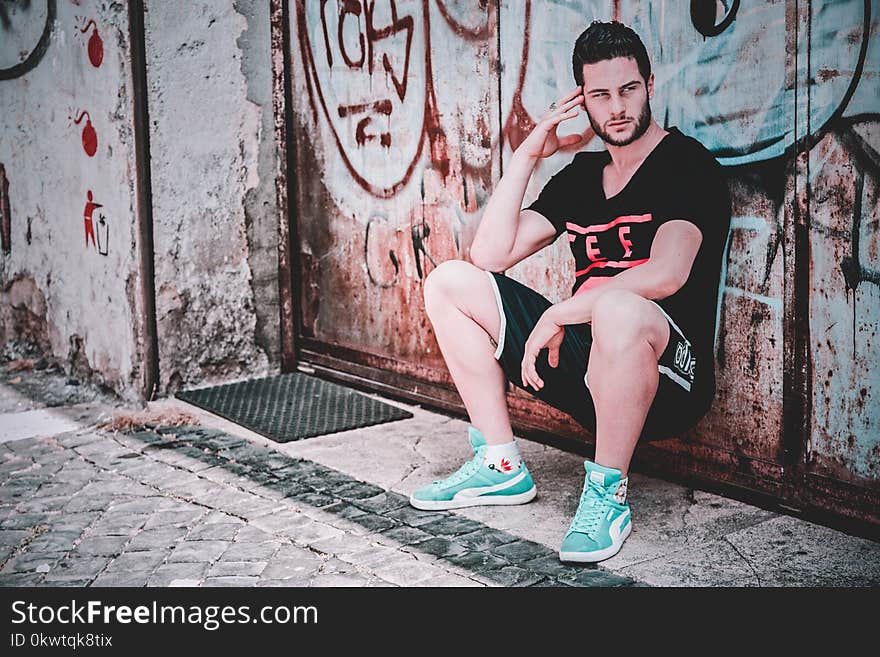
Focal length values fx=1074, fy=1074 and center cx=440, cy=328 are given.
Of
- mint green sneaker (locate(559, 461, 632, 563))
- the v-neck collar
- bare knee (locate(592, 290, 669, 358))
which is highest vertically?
the v-neck collar

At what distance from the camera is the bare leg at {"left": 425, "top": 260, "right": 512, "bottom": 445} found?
359cm

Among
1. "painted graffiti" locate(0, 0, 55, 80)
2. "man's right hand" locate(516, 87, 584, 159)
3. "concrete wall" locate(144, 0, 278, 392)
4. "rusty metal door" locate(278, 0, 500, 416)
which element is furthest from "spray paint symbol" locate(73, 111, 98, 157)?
"man's right hand" locate(516, 87, 584, 159)

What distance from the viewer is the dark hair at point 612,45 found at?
135 inches

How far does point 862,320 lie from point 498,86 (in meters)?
1.85

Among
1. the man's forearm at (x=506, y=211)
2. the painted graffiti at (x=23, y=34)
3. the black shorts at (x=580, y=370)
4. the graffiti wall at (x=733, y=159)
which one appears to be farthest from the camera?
the painted graffiti at (x=23, y=34)

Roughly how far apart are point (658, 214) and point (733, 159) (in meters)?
0.35

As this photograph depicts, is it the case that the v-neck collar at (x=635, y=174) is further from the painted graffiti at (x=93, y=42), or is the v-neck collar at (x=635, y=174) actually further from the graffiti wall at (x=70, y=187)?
the painted graffiti at (x=93, y=42)

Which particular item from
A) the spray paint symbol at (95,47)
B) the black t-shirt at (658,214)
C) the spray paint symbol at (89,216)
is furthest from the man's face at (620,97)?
the spray paint symbol at (89,216)

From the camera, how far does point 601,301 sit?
314cm

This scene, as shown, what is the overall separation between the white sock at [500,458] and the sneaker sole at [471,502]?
91 millimetres

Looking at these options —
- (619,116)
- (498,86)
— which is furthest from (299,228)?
(619,116)

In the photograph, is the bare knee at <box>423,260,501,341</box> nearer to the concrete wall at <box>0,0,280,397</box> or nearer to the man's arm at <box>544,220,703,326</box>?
the man's arm at <box>544,220,703,326</box>

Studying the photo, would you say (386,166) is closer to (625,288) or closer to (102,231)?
(102,231)

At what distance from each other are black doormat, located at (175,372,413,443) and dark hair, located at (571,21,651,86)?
6.57ft
